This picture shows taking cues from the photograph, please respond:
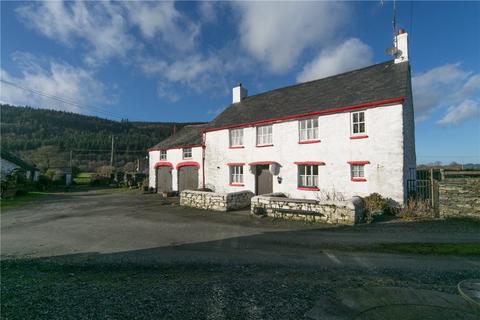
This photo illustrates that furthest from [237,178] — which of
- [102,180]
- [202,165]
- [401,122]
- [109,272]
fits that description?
[102,180]

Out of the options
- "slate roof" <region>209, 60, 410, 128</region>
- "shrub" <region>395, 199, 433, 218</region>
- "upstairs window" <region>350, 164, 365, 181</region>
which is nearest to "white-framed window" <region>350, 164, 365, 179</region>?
"upstairs window" <region>350, 164, 365, 181</region>

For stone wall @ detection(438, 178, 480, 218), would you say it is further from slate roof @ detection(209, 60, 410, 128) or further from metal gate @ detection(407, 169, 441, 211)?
slate roof @ detection(209, 60, 410, 128)

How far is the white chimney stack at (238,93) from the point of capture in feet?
71.4

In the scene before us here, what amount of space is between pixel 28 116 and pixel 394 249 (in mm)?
101380

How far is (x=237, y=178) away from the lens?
1675 cm

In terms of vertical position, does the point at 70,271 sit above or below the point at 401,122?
Result: below

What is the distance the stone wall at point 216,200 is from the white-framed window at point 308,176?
333 centimetres

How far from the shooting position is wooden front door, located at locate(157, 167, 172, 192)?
21.8m

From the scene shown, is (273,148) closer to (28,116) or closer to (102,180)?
(102,180)

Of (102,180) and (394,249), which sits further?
(102,180)

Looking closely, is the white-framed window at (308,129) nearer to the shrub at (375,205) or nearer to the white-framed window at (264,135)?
the white-framed window at (264,135)

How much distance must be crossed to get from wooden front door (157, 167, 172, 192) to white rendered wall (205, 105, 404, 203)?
7.71 meters

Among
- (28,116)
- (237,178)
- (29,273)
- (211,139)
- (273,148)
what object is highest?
(28,116)

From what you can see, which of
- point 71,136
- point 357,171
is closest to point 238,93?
point 357,171
